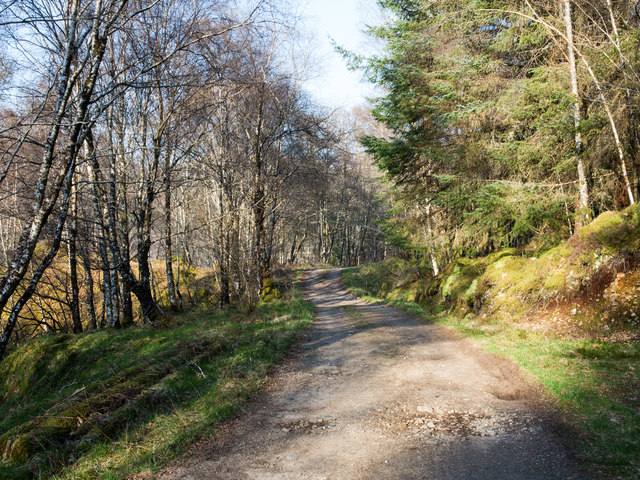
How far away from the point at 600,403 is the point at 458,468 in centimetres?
217

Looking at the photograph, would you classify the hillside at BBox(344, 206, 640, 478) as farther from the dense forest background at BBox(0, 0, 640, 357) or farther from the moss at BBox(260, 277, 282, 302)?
the moss at BBox(260, 277, 282, 302)

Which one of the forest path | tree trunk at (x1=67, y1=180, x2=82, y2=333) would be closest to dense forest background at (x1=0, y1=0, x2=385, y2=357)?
tree trunk at (x1=67, y1=180, x2=82, y2=333)

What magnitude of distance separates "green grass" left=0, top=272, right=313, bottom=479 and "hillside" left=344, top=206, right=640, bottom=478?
4.16 metres

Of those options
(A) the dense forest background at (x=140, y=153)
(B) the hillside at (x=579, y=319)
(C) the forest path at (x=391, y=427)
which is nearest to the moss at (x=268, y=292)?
(A) the dense forest background at (x=140, y=153)

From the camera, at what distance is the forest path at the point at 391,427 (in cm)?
329

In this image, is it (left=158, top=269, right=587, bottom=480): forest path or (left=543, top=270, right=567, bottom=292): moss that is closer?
(left=158, top=269, right=587, bottom=480): forest path

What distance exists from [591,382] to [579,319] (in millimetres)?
2727

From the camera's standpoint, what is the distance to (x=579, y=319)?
6.95 metres

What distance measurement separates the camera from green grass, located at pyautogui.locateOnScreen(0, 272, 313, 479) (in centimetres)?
373

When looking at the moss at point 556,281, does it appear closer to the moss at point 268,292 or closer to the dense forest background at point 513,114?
the dense forest background at point 513,114

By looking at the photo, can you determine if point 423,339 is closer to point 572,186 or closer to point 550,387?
point 550,387

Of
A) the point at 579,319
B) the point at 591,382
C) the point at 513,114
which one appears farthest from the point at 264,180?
the point at 591,382

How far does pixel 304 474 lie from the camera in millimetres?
3262

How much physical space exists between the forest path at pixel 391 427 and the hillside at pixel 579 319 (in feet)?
1.27
